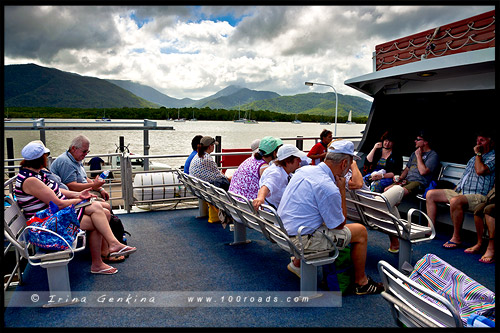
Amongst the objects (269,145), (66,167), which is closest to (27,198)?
(66,167)

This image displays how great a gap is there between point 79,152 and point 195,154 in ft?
5.54

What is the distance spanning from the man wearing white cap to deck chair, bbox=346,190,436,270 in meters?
0.85

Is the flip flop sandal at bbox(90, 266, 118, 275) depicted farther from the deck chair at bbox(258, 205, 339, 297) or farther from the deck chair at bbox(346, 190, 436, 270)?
the deck chair at bbox(346, 190, 436, 270)

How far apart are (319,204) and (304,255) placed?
442mm

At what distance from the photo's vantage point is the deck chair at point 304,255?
9.78 feet

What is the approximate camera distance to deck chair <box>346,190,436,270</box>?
3.56 m

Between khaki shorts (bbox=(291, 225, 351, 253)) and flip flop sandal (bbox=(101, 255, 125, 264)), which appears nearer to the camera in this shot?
khaki shorts (bbox=(291, 225, 351, 253))

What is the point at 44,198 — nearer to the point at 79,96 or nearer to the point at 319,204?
the point at 319,204

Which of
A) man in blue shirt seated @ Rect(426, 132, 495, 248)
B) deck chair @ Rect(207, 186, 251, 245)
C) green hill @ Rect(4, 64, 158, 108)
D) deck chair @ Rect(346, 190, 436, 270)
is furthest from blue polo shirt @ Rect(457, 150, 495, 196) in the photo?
green hill @ Rect(4, 64, 158, 108)

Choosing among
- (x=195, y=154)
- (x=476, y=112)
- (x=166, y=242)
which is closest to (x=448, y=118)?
(x=476, y=112)

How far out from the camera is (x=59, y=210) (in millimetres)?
3305

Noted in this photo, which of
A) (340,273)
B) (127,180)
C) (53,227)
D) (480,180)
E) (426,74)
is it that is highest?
(426,74)

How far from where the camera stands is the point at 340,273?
3.30 meters

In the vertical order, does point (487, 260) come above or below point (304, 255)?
below
